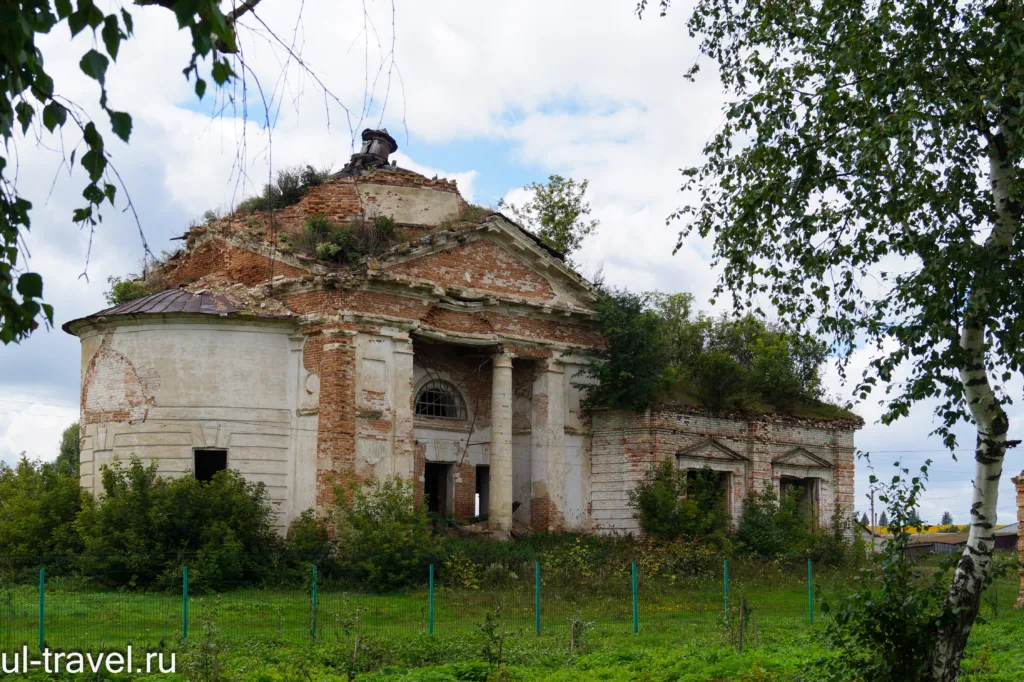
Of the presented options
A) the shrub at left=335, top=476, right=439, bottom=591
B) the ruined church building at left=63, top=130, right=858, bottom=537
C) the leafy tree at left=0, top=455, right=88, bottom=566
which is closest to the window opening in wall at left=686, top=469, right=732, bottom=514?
the ruined church building at left=63, top=130, right=858, bottom=537

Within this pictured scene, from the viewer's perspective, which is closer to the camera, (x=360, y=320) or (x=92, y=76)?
(x=92, y=76)

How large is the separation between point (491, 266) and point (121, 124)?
1913 centimetres

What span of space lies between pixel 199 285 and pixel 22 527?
5.82 m

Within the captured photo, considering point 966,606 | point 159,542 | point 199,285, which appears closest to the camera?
point 966,606

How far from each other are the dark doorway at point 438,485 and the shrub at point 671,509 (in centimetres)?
393

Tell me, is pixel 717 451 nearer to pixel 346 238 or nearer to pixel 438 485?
pixel 438 485

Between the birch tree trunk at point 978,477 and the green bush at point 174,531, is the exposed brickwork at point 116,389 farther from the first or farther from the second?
the birch tree trunk at point 978,477

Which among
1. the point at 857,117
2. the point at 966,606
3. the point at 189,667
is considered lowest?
the point at 189,667

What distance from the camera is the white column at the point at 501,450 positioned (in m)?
22.3

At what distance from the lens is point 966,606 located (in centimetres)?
802

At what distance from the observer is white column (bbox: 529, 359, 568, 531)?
2334 cm

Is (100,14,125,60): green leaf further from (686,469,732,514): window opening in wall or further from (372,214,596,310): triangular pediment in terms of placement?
(686,469,732,514): window opening in wall

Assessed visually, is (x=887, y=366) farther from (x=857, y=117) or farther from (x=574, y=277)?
(x=574, y=277)

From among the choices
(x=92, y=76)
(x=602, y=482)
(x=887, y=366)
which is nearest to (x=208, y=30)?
(x=92, y=76)
